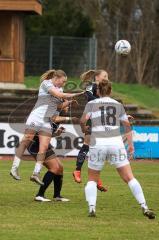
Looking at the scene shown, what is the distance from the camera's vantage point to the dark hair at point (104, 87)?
460 inches

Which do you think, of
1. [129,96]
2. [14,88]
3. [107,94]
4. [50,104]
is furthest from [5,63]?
[107,94]

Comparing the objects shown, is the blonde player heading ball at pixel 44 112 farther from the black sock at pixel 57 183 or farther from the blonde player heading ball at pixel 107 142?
the blonde player heading ball at pixel 107 142

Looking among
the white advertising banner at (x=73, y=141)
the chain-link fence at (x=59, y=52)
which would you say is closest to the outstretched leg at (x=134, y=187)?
the white advertising banner at (x=73, y=141)

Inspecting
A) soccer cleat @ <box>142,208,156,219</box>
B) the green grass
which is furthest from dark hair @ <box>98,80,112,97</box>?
the green grass

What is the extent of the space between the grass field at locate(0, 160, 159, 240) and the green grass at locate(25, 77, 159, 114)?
19796 mm

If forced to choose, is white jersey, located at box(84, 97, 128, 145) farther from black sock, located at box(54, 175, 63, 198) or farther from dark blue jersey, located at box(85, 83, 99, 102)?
black sock, located at box(54, 175, 63, 198)

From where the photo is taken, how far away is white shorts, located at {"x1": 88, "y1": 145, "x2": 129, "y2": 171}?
456 inches

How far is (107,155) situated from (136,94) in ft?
97.5

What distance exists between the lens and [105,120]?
38.5ft

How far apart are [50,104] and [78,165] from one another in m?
1.45

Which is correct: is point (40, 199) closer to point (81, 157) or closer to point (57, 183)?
point (57, 183)

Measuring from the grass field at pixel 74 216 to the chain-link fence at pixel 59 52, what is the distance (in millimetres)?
23708

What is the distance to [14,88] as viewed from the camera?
113ft

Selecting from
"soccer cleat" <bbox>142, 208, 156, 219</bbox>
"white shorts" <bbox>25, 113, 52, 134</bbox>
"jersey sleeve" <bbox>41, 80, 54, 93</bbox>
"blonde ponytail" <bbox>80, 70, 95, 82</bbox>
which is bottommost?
"soccer cleat" <bbox>142, 208, 156, 219</bbox>
